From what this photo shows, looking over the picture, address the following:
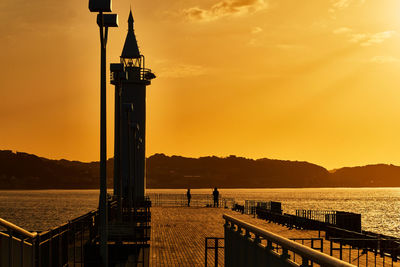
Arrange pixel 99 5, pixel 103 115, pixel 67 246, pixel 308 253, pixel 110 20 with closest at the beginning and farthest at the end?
1. pixel 308 253
2. pixel 67 246
3. pixel 99 5
4. pixel 103 115
5. pixel 110 20

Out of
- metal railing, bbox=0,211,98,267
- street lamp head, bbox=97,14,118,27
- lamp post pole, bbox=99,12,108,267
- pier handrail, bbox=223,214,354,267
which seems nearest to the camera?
pier handrail, bbox=223,214,354,267

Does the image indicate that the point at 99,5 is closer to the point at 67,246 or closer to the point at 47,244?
the point at 67,246

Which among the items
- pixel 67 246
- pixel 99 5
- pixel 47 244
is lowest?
pixel 67 246

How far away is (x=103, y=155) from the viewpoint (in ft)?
59.6

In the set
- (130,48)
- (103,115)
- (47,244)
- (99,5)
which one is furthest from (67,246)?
→ (130,48)

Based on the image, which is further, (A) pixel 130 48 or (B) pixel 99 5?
(A) pixel 130 48

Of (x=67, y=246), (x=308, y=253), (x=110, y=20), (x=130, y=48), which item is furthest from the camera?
(x=130, y=48)

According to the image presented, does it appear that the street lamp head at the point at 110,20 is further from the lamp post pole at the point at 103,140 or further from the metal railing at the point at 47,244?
the metal railing at the point at 47,244

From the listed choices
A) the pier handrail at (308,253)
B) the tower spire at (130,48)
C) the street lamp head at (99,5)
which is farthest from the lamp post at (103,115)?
the tower spire at (130,48)

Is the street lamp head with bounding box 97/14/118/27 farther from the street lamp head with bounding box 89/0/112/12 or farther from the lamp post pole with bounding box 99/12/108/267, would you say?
the street lamp head with bounding box 89/0/112/12

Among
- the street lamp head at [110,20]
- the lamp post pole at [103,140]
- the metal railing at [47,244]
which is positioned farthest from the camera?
the street lamp head at [110,20]

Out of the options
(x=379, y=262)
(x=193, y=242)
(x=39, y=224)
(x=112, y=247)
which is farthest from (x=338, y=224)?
(x=39, y=224)

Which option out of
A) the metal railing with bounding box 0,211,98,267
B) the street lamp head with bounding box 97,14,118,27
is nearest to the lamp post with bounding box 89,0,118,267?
the metal railing with bounding box 0,211,98,267

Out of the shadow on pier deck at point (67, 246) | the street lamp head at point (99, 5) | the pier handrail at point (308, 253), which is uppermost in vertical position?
the street lamp head at point (99, 5)
